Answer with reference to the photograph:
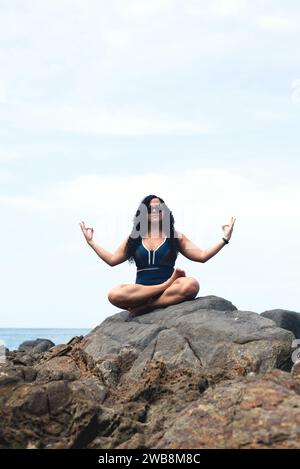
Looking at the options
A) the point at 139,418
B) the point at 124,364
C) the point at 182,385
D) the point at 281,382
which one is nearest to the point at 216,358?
the point at 124,364

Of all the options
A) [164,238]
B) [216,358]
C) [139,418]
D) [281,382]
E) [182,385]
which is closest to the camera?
[281,382]

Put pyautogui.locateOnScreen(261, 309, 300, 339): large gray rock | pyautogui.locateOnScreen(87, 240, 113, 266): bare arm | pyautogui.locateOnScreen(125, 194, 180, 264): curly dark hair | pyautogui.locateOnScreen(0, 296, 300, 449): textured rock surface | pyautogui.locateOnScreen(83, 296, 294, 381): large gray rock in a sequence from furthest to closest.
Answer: pyautogui.locateOnScreen(261, 309, 300, 339): large gray rock < pyautogui.locateOnScreen(87, 240, 113, 266): bare arm < pyautogui.locateOnScreen(125, 194, 180, 264): curly dark hair < pyautogui.locateOnScreen(83, 296, 294, 381): large gray rock < pyautogui.locateOnScreen(0, 296, 300, 449): textured rock surface

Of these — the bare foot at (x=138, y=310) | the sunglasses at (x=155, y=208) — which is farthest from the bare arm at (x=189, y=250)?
the bare foot at (x=138, y=310)

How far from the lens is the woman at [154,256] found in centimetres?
1300

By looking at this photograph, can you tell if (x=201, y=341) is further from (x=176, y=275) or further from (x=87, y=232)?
(x=87, y=232)

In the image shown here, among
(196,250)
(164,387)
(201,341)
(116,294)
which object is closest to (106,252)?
(116,294)

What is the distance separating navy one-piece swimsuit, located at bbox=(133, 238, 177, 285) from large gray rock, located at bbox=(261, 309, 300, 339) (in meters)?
3.18

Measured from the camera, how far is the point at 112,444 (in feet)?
25.0

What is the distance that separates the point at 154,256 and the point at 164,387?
13.4ft

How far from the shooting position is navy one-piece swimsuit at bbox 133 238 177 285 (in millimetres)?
13203

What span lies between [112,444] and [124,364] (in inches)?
169

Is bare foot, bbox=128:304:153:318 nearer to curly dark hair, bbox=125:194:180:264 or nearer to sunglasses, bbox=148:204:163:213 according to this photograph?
curly dark hair, bbox=125:194:180:264

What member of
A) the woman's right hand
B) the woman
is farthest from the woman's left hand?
the woman's right hand

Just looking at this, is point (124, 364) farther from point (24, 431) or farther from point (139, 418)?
point (24, 431)
